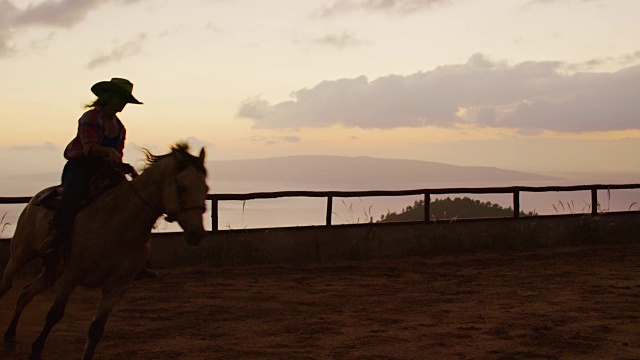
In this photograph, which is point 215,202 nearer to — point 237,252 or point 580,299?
point 237,252

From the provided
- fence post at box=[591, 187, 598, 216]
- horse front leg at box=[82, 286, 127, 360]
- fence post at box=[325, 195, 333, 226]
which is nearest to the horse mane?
horse front leg at box=[82, 286, 127, 360]

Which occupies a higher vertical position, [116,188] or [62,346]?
[116,188]

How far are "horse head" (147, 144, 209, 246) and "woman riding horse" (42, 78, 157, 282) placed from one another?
0.74 metres

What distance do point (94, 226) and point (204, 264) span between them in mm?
6726

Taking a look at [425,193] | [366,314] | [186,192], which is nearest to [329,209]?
[425,193]

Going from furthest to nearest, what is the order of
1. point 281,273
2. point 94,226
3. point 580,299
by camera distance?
point 281,273 < point 580,299 < point 94,226

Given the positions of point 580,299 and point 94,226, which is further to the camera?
point 580,299

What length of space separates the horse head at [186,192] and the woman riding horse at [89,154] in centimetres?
74

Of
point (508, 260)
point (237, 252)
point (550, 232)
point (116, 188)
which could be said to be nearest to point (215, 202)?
point (237, 252)

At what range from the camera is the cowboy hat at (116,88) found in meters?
7.04

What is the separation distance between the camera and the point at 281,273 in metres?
12.9

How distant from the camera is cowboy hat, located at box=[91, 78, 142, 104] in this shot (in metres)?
7.04

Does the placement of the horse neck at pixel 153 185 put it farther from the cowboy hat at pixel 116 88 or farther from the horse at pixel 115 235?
the cowboy hat at pixel 116 88

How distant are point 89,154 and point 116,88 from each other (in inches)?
27.0
